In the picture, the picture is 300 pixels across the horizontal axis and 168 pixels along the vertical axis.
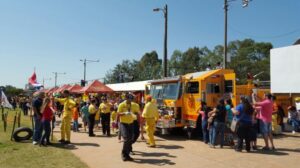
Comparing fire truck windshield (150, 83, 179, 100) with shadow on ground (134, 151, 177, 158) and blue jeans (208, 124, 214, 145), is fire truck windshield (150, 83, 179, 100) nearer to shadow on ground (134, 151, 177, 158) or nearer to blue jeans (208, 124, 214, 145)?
blue jeans (208, 124, 214, 145)

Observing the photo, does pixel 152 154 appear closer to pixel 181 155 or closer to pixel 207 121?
pixel 181 155

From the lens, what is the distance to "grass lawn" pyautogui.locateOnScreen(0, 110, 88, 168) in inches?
340

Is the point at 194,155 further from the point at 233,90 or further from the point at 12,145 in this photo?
the point at 12,145

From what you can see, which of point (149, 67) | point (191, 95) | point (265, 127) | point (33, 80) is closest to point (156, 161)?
point (265, 127)

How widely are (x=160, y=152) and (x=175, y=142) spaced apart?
7.63 feet

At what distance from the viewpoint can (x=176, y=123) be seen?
45.1 feet

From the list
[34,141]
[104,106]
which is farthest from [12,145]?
[104,106]

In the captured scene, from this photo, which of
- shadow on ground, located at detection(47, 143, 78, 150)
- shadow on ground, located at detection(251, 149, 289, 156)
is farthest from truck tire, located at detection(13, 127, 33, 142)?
shadow on ground, located at detection(251, 149, 289, 156)

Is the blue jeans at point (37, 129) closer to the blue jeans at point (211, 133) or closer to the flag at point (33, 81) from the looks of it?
the blue jeans at point (211, 133)

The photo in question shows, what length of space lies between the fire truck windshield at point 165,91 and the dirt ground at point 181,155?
84.6 inches

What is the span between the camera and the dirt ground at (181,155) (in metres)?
Answer: 8.70

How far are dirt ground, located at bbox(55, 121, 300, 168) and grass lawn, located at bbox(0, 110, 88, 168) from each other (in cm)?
34

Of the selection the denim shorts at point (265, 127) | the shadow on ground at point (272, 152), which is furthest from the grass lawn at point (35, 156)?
the denim shorts at point (265, 127)

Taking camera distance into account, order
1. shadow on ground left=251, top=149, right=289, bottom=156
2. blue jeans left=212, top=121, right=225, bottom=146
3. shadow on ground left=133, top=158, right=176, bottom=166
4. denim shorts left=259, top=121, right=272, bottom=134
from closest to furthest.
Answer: shadow on ground left=133, top=158, right=176, bottom=166 → shadow on ground left=251, top=149, right=289, bottom=156 → denim shorts left=259, top=121, right=272, bottom=134 → blue jeans left=212, top=121, right=225, bottom=146
